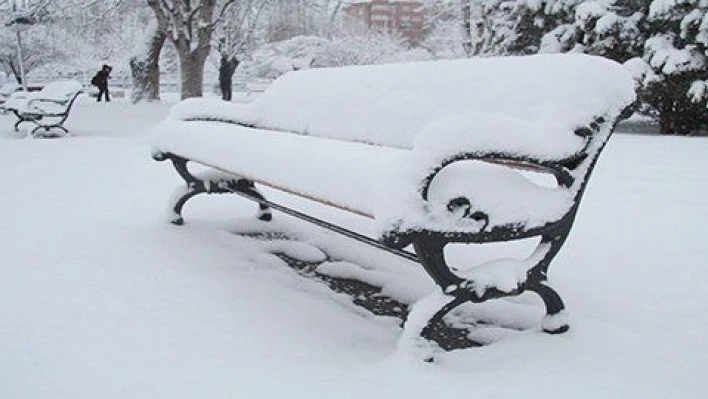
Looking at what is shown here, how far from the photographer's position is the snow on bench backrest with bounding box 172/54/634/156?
2125 millimetres

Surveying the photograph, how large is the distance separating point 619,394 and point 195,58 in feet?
40.3

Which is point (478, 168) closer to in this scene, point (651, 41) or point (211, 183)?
point (211, 183)

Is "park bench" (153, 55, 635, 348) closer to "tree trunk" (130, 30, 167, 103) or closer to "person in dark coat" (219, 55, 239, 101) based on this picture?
"tree trunk" (130, 30, 167, 103)

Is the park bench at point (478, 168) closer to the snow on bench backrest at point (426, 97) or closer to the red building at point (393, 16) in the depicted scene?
the snow on bench backrest at point (426, 97)

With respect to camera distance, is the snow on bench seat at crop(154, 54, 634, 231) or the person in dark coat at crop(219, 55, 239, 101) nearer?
the snow on bench seat at crop(154, 54, 634, 231)

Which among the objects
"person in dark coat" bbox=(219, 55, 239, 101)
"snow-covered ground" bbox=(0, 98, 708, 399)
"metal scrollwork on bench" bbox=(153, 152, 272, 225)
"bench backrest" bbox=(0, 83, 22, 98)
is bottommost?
"bench backrest" bbox=(0, 83, 22, 98)

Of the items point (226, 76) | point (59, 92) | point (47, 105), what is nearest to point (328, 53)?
point (226, 76)

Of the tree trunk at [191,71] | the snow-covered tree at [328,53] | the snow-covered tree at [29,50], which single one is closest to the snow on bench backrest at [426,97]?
the tree trunk at [191,71]

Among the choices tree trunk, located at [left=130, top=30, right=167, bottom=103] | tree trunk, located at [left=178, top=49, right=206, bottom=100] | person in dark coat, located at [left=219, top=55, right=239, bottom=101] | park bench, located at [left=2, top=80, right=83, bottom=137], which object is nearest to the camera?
park bench, located at [left=2, top=80, right=83, bottom=137]

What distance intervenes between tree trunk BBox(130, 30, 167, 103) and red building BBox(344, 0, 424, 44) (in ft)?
81.8

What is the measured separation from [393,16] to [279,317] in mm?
46896

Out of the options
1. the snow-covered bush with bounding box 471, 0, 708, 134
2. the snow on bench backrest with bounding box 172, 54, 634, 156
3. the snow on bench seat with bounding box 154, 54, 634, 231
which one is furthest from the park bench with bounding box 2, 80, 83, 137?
the snow-covered bush with bounding box 471, 0, 708, 134

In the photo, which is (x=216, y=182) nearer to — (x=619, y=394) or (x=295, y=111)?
(x=295, y=111)

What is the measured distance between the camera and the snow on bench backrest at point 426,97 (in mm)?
2125
